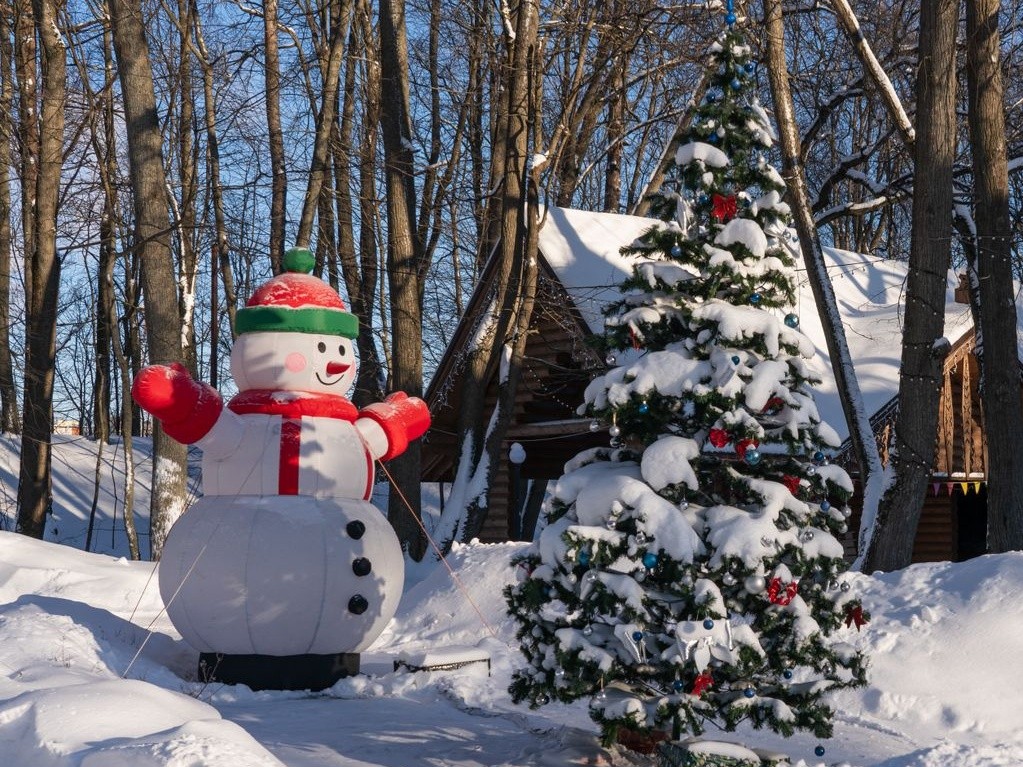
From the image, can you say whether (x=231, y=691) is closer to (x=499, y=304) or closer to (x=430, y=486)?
(x=499, y=304)

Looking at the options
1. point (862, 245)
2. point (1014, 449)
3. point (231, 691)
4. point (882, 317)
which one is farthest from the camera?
point (862, 245)

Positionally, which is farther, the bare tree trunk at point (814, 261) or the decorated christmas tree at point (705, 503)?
the bare tree trunk at point (814, 261)

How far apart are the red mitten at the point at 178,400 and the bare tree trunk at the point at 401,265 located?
233 inches

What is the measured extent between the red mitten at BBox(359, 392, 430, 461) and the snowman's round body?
1.04 m

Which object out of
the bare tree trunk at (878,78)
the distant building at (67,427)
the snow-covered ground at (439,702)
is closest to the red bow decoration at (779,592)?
the snow-covered ground at (439,702)

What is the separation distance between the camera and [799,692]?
6.36 meters

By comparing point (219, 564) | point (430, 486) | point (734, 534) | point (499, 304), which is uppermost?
point (499, 304)

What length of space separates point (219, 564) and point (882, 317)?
561 inches

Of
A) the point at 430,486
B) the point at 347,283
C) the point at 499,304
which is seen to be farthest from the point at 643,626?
the point at 430,486

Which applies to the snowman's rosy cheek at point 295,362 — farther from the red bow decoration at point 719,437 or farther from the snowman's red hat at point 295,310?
the red bow decoration at point 719,437

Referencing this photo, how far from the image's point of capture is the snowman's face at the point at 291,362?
908 centimetres

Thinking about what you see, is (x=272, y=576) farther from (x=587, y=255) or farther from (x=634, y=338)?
(x=587, y=255)

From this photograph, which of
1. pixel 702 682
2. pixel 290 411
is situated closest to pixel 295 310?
pixel 290 411

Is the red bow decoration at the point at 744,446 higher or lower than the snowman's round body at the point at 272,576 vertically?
higher
